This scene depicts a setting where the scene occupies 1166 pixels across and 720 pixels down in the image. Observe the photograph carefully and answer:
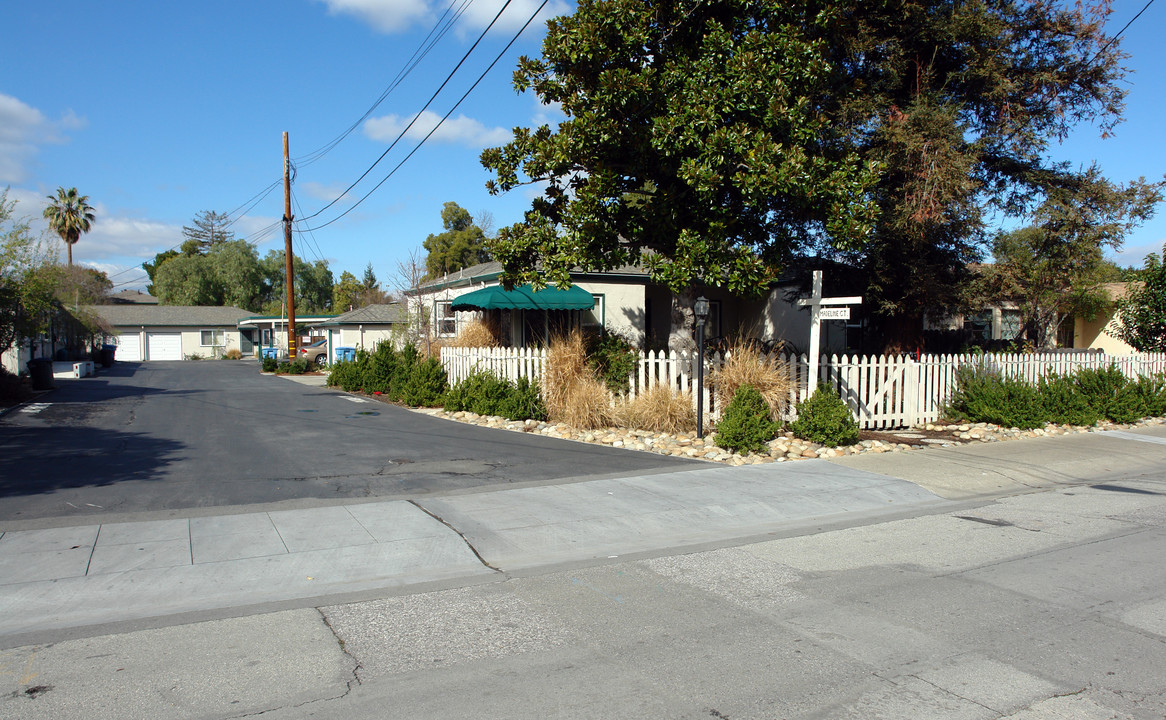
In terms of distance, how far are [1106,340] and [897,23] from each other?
2392 cm

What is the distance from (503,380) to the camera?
14.9 meters

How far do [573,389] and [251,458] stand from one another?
555 centimetres

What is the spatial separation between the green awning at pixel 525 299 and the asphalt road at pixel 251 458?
3.14 meters

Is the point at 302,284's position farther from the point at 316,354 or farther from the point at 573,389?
the point at 573,389

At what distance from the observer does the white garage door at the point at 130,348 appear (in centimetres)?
5406

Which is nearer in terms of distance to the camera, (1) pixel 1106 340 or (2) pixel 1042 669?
(2) pixel 1042 669

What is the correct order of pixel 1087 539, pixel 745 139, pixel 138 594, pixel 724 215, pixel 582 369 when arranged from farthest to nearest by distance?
pixel 582 369
pixel 724 215
pixel 745 139
pixel 1087 539
pixel 138 594

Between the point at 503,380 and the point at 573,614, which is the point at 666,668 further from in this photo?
the point at 503,380

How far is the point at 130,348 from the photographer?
2142 inches

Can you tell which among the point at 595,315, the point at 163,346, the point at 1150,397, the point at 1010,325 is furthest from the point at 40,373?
the point at 163,346

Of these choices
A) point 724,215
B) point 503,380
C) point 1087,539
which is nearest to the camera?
point 1087,539

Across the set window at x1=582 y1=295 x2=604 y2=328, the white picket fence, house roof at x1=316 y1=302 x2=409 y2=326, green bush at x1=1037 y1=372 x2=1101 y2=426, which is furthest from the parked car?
green bush at x1=1037 y1=372 x2=1101 y2=426

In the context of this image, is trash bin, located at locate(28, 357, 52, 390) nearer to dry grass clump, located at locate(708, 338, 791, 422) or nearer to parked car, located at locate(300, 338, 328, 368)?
parked car, located at locate(300, 338, 328, 368)

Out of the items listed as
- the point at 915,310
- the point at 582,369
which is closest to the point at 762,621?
the point at 582,369
